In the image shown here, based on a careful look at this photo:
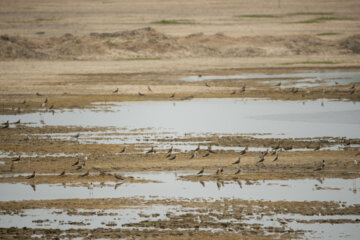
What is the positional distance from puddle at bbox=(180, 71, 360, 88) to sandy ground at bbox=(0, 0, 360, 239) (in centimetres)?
150

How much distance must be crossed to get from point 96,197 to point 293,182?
17.4 ft

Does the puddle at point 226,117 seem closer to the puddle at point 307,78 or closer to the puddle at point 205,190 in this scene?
the puddle at point 205,190

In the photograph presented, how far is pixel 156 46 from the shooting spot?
66062 millimetres

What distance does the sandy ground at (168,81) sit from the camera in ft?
53.9

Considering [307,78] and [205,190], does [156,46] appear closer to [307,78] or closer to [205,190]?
[307,78]

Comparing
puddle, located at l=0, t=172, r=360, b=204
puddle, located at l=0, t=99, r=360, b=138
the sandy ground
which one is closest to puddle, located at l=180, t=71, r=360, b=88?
A: the sandy ground

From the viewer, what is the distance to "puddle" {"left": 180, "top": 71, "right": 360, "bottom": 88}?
45.2m

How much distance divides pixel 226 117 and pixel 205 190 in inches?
532

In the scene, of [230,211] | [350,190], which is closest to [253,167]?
[350,190]

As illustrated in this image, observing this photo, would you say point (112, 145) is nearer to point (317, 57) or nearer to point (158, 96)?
point (158, 96)

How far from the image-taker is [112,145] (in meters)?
24.7

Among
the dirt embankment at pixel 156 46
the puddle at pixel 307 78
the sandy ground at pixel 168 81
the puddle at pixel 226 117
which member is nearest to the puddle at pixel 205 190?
the sandy ground at pixel 168 81

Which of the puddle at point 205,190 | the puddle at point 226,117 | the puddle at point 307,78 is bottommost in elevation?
the puddle at point 205,190

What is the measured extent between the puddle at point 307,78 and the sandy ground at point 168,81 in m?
1.50
